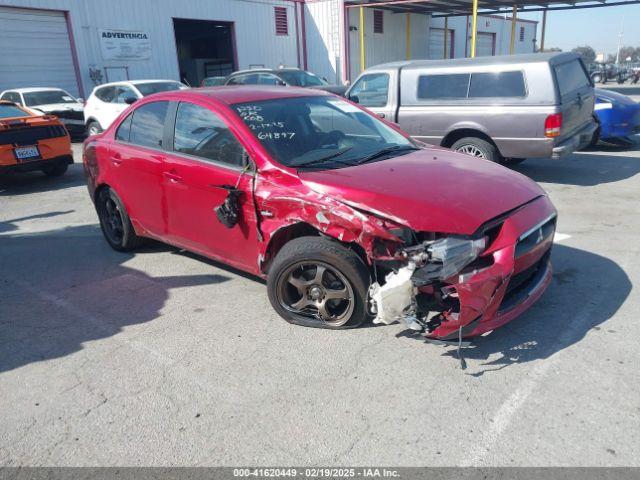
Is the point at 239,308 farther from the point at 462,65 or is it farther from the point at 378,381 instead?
the point at 462,65

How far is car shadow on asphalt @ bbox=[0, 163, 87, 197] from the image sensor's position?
937 centimetres

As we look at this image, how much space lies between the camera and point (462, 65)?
26.7 ft

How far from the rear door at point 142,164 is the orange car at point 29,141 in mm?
4603

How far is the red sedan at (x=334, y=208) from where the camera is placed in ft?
10.3

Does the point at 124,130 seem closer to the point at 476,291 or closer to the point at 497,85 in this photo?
the point at 476,291

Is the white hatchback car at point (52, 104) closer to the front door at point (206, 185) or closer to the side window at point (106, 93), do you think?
the side window at point (106, 93)

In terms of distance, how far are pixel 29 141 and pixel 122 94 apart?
14.5 ft

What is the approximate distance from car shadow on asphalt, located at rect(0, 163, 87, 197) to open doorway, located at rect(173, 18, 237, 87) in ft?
46.7

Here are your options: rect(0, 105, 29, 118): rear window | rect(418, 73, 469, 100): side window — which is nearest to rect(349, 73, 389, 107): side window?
rect(418, 73, 469, 100): side window

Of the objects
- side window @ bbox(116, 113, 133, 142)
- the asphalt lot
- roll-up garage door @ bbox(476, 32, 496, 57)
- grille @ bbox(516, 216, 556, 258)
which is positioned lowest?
the asphalt lot

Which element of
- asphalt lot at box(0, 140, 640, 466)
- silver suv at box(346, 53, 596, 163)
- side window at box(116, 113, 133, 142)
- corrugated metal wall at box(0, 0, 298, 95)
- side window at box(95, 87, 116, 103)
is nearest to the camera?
asphalt lot at box(0, 140, 640, 466)

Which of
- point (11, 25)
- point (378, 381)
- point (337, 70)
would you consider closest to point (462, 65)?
point (378, 381)

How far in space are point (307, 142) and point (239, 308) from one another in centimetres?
141

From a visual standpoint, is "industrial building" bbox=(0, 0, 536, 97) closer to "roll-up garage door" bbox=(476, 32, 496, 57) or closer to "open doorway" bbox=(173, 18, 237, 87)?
"open doorway" bbox=(173, 18, 237, 87)
